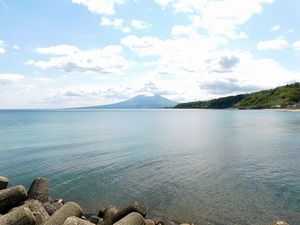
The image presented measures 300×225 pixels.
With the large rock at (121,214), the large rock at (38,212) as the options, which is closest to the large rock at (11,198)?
the large rock at (38,212)

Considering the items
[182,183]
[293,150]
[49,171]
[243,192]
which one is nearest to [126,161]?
[49,171]

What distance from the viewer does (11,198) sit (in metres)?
21.3

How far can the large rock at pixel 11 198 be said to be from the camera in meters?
20.9

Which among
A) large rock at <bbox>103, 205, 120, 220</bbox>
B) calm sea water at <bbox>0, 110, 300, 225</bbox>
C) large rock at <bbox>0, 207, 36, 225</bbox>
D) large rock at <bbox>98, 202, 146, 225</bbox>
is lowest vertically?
calm sea water at <bbox>0, 110, 300, 225</bbox>

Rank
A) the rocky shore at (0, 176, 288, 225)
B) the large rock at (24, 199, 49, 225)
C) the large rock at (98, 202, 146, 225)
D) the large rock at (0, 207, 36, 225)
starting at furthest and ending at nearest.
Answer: the large rock at (98, 202, 146, 225)
the large rock at (24, 199, 49, 225)
the rocky shore at (0, 176, 288, 225)
the large rock at (0, 207, 36, 225)

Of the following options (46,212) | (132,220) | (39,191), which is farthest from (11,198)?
(132,220)

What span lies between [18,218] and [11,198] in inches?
216

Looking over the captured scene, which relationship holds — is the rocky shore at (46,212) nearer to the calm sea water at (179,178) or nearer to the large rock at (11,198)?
the large rock at (11,198)

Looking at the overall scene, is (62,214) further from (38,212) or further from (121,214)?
(121,214)

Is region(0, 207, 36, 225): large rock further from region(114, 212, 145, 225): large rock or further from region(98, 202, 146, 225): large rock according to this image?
region(114, 212, 145, 225): large rock

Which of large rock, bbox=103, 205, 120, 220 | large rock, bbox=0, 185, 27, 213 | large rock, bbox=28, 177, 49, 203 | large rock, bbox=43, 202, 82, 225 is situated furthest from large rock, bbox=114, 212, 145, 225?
large rock, bbox=28, 177, 49, 203

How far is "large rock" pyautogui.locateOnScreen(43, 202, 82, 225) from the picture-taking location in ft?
56.0

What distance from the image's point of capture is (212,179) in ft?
110

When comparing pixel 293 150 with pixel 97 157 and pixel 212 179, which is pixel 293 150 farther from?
pixel 97 157
